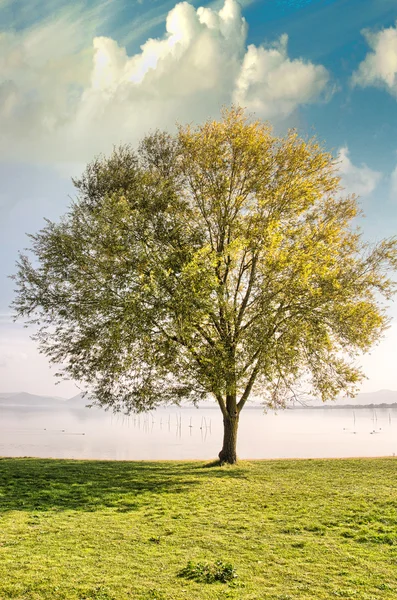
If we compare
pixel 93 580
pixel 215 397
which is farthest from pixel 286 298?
pixel 93 580

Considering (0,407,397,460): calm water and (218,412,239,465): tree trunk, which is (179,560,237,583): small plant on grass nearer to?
(218,412,239,465): tree trunk

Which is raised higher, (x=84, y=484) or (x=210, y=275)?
(x=210, y=275)

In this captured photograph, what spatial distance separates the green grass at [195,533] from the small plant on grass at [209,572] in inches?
6.0

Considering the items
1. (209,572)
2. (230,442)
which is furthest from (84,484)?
(209,572)

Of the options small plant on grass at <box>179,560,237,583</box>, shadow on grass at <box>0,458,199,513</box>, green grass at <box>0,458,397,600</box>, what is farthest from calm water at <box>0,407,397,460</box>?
small plant on grass at <box>179,560,237,583</box>

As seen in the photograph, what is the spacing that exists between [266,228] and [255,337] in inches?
239

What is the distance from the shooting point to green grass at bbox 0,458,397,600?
9.74 meters

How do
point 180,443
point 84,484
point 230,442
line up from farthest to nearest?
point 180,443 < point 230,442 < point 84,484

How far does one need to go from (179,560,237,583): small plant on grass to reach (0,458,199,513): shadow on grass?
6.72 meters

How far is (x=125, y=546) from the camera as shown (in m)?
12.5

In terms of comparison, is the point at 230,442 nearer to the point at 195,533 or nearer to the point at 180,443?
the point at 195,533

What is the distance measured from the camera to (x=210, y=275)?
886 inches

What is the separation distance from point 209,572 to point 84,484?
38.8ft

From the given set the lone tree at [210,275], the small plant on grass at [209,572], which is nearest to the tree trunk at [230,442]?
the lone tree at [210,275]
